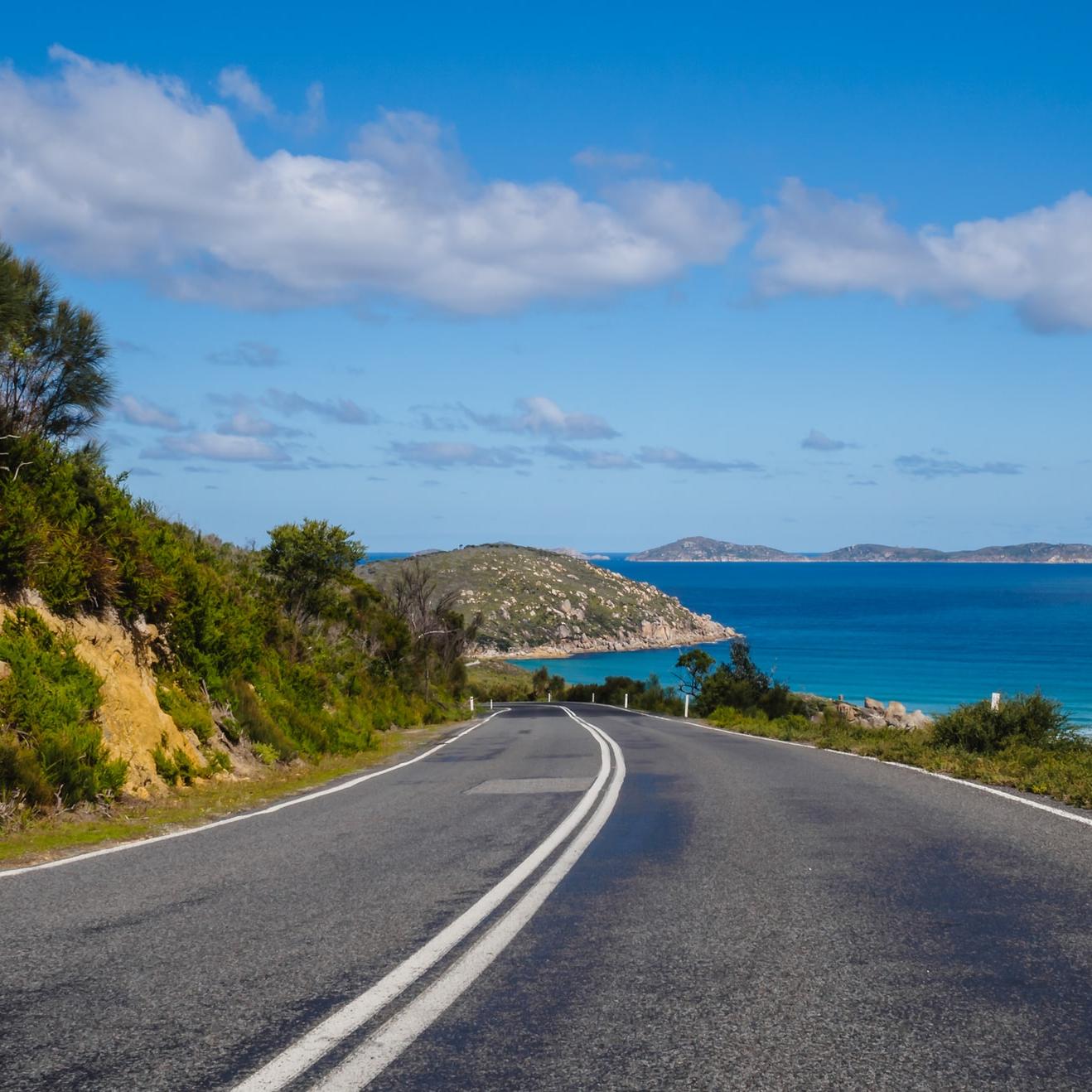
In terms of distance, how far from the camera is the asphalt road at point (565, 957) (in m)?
3.63

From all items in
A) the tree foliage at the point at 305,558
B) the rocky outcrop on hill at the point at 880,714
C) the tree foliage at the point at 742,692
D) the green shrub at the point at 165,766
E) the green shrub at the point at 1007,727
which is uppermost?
the tree foliage at the point at 305,558

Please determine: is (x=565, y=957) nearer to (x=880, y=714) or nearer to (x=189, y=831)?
(x=189, y=831)

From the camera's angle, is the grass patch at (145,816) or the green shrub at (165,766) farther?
the green shrub at (165,766)

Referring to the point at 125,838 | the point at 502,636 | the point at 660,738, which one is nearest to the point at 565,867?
the point at 125,838

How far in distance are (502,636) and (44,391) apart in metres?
150

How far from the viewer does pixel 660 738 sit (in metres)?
25.5

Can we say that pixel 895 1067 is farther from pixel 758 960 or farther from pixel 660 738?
pixel 660 738

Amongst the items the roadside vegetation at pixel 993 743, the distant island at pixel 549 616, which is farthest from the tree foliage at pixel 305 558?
the distant island at pixel 549 616

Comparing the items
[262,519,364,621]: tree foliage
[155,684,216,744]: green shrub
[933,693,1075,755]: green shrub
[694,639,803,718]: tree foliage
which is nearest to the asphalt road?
[155,684,216,744]: green shrub

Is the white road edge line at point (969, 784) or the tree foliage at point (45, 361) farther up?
the tree foliage at point (45, 361)

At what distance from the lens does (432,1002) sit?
4305mm

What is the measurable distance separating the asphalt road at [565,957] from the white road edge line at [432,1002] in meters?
0.02

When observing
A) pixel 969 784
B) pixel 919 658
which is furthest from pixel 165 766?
pixel 919 658

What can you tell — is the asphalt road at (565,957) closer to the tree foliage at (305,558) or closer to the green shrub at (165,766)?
the green shrub at (165,766)
